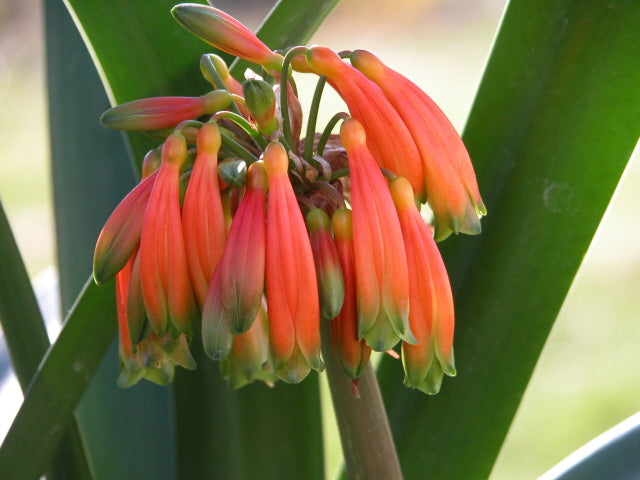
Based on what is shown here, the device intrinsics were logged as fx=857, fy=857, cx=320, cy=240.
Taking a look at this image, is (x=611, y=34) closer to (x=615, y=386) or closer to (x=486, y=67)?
(x=486, y=67)

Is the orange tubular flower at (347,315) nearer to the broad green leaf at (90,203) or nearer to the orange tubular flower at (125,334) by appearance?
the orange tubular flower at (125,334)

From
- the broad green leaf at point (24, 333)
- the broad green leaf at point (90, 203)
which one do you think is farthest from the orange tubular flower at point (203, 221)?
the broad green leaf at point (90, 203)

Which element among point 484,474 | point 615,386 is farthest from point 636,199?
point 484,474

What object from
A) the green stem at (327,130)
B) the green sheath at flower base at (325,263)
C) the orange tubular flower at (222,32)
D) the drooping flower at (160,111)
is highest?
the orange tubular flower at (222,32)

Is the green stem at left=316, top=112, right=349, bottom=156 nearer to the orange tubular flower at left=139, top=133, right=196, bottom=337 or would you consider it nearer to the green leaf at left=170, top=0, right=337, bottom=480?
the orange tubular flower at left=139, top=133, right=196, bottom=337

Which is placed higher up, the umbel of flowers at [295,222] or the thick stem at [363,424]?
the umbel of flowers at [295,222]

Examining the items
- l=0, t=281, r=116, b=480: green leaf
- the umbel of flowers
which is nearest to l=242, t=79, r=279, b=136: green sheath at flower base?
the umbel of flowers
